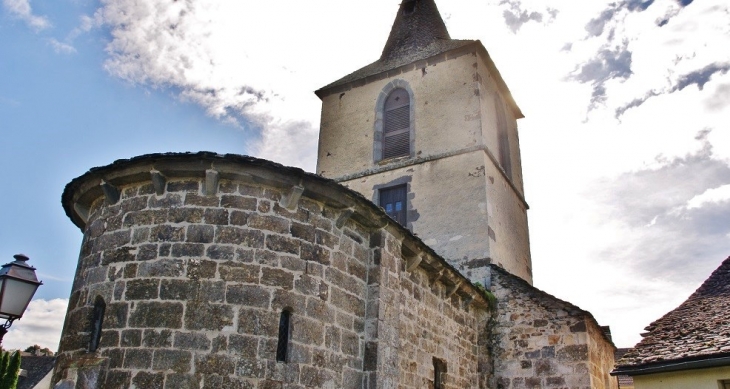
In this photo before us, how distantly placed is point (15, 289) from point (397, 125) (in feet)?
33.0

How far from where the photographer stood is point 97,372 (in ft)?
17.9

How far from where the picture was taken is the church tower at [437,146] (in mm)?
11914

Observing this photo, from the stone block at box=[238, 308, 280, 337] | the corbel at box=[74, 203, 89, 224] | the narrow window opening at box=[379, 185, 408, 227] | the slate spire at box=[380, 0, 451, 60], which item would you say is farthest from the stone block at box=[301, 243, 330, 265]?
the slate spire at box=[380, 0, 451, 60]

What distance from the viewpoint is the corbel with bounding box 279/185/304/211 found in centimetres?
625

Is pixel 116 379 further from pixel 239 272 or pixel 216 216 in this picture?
pixel 216 216

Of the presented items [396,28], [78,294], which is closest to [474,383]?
[78,294]

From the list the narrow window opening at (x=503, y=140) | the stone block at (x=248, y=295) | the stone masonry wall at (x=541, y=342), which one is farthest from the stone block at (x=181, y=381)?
the narrow window opening at (x=503, y=140)

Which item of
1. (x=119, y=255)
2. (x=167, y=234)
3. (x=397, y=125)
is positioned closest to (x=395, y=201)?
(x=397, y=125)

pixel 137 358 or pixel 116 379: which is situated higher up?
pixel 137 358

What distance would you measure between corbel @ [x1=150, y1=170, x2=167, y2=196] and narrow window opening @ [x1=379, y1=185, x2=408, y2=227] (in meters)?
7.21

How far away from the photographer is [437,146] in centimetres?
1291

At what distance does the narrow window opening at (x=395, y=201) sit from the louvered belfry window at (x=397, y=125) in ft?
3.01

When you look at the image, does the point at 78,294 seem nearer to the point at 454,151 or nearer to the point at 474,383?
the point at 474,383

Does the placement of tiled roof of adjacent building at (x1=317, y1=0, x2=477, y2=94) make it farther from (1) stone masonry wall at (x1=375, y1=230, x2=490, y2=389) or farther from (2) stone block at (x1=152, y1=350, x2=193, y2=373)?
(2) stone block at (x1=152, y1=350, x2=193, y2=373)
